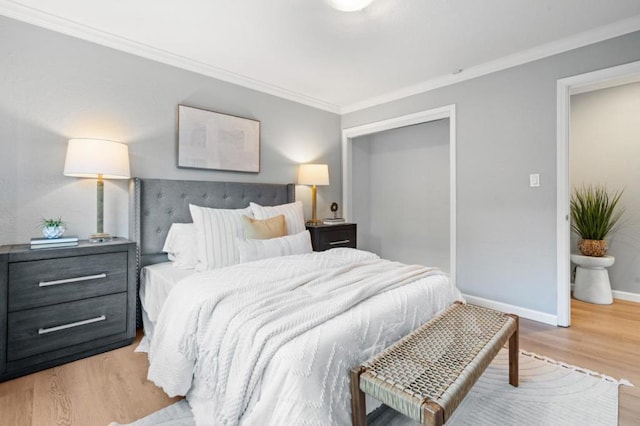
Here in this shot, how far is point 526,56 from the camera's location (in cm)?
281

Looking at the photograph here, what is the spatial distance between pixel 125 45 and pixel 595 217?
500 centimetres

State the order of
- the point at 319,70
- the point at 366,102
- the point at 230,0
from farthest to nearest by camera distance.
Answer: the point at 366,102 → the point at 319,70 → the point at 230,0

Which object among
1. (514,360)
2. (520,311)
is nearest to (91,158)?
(514,360)

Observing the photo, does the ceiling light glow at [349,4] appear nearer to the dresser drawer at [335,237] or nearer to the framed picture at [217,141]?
the framed picture at [217,141]

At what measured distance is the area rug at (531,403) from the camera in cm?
155

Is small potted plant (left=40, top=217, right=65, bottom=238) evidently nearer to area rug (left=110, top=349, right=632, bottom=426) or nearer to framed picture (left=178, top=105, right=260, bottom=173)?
framed picture (left=178, top=105, right=260, bottom=173)

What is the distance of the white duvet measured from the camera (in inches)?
A: 44.0

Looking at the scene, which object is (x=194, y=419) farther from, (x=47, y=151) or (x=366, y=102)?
(x=366, y=102)

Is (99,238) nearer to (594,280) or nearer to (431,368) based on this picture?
(431,368)

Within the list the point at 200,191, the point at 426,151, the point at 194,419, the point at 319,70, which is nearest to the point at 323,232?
the point at 200,191

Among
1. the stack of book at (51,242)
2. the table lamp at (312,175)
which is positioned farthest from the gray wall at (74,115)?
the table lamp at (312,175)

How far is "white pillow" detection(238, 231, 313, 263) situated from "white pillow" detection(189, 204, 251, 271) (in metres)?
0.13

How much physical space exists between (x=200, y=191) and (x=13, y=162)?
1307 mm

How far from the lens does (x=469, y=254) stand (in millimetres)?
3264
